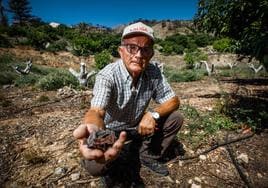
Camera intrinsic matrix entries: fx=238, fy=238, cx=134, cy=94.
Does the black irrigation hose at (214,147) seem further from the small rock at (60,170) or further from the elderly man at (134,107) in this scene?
the small rock at (60,170)

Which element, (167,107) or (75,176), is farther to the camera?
(75,176)

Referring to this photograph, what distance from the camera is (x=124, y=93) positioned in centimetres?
254

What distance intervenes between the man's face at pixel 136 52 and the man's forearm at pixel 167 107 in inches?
20.0

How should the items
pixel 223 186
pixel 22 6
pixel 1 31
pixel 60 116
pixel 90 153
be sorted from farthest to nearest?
1. pixel 22 6
2. pixel 1 31
3. pixel 60 116
4. pixel 223 186
5. pixel 90 153

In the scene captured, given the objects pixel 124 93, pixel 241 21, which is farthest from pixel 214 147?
pixel 241 21

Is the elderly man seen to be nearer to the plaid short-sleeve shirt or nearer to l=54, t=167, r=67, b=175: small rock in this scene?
the plaid short-sleeve shirt

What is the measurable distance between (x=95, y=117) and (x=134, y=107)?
72 cm

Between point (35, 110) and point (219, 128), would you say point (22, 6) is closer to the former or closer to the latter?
point (35, 110)

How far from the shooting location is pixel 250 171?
304 centimetres

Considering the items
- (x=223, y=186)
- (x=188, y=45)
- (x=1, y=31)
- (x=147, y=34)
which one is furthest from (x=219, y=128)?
(x=188, y=45)

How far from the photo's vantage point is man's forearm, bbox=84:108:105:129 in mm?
1935

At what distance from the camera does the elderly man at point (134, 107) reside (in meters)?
2.30

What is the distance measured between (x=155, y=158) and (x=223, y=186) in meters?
0.85

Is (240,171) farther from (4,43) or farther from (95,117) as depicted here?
(4,43)
